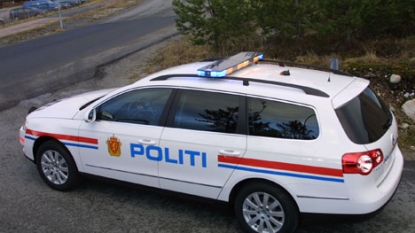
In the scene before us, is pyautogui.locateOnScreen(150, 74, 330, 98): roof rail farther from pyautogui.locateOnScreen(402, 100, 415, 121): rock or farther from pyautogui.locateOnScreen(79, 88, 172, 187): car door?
pyautogui.locateOnScreen(402, 100, 415, 121): rock

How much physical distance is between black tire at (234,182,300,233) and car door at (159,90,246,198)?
269mm

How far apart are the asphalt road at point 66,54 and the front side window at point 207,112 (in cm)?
604

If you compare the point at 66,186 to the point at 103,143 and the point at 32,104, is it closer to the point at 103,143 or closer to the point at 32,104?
the point at 103,143

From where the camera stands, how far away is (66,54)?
14.9 meters

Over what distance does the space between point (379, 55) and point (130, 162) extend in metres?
6.75

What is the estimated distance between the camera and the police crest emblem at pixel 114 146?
16.0 feet

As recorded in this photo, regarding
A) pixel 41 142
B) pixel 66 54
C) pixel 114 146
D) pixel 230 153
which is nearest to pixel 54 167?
pixel 41 142

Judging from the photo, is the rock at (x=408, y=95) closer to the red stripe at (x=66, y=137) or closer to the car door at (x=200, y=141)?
the car door at (x=200, y=141)

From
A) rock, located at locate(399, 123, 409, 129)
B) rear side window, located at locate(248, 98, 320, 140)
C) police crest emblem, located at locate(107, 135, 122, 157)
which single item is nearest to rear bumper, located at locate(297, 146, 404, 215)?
rear side window, located at locate(248, 98, 320, 140)

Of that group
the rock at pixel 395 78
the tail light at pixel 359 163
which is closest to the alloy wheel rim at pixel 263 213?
the tail light at pixel 359 163

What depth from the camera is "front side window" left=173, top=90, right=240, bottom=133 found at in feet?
14.4

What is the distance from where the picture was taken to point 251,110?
4332 millimetres

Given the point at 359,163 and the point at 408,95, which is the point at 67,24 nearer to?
the point at 408,95

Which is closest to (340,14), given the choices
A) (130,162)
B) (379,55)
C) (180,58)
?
(379,55)
